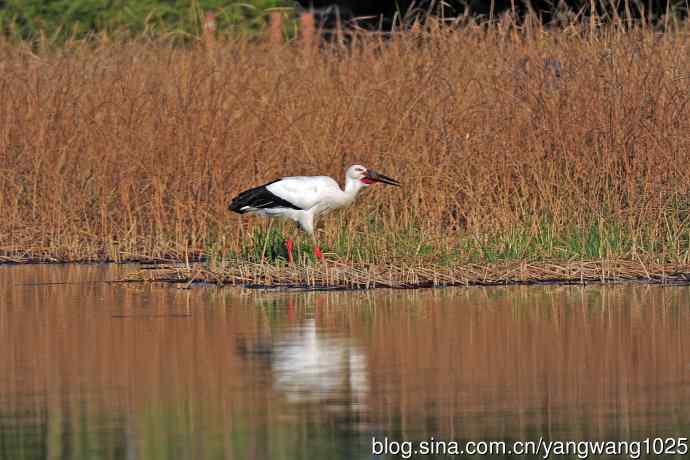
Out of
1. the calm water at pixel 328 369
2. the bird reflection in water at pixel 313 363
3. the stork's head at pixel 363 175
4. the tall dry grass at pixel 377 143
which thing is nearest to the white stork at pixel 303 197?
the stork's head at pixel 363 175

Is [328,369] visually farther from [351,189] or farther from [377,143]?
[377,143]

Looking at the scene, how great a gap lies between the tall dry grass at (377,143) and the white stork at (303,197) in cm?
35

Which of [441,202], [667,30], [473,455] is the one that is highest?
[667,30]

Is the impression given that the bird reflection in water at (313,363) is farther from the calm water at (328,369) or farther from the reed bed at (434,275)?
the reed bed at (434,275)

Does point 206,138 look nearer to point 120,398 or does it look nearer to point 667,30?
point 667,30

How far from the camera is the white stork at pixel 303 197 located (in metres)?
13.4

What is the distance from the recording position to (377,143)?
604 inches

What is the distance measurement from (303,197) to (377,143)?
2.14 meters

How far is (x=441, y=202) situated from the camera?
14617 mm

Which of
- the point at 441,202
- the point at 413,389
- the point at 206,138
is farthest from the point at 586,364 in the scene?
the point at 206,138

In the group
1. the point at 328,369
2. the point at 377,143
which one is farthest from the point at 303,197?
the point at 328,369

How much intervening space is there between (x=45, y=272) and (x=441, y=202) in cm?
336

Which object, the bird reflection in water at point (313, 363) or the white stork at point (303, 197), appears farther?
the white stork at point (303, 197)

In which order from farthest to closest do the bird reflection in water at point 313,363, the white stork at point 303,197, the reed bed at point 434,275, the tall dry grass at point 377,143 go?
1. the tall dry grass at point 377,143
2. the white stork at point 303,197
3. the reed bed at point 434,275
4. the bird reflection in water at point 313,363
